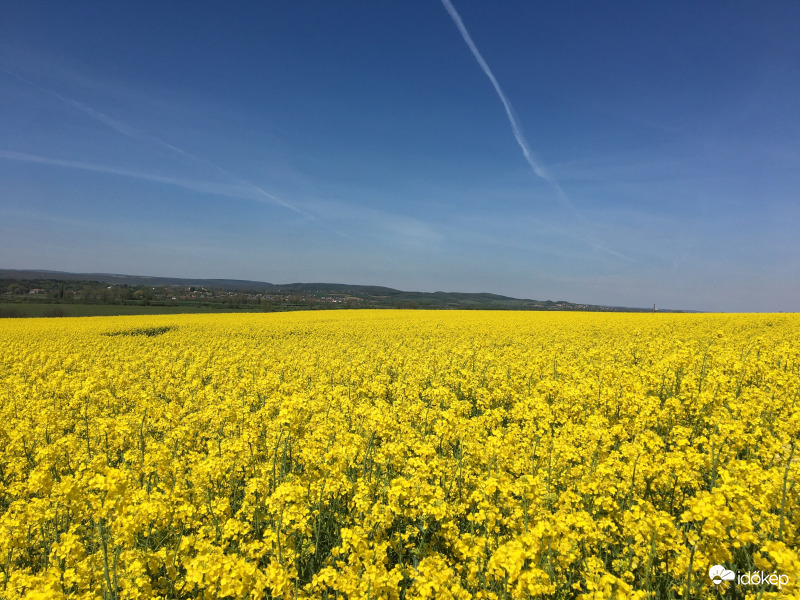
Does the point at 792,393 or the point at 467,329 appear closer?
the point at 792,393

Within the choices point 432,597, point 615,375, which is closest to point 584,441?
point 432,597

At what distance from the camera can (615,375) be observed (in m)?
10.8

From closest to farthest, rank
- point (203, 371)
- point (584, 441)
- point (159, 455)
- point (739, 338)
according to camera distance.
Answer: point (159, 455)
point (584, 441)
point (203, 371)
point (739, 338)

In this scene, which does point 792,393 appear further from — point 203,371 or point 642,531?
point 203,371

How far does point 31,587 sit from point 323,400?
5572mm

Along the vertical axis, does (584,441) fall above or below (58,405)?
above

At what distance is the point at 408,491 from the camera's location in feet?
15.5

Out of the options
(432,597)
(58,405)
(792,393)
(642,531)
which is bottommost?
(58,405)

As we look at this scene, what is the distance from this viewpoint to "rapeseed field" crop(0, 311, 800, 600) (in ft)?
11.9

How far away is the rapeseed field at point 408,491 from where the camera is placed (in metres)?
3.63

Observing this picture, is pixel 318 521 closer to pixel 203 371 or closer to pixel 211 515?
pixel 211 515

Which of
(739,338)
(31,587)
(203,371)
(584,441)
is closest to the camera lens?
(31,587)

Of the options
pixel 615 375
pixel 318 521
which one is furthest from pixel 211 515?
pixel 615 375

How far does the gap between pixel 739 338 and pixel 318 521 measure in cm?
2356
